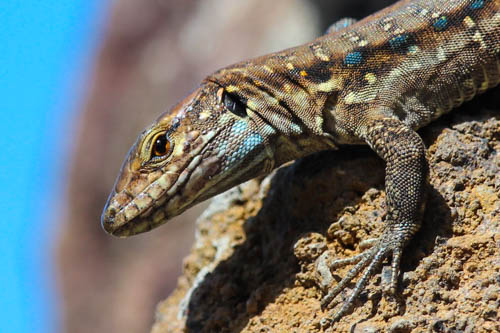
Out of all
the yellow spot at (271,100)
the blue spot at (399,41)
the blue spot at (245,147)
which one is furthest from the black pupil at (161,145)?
the blue spot at (399,41)

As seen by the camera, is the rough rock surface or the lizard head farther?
the lizard head

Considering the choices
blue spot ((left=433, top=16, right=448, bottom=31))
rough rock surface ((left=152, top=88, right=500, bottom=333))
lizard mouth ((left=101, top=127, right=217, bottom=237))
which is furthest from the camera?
lizard mouth ((left=101, top=127, right=217, bottom=237))

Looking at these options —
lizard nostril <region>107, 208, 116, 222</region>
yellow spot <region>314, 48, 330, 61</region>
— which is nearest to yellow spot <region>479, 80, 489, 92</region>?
yellow spot <region>314, 48, 330, 61</region>

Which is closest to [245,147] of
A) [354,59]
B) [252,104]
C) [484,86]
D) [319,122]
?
[252,104]

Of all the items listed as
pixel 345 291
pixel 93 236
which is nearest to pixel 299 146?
pixel 345 291

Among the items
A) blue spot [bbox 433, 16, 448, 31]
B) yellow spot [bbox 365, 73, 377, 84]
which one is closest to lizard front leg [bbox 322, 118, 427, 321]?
yellow spot [bbox 365, 73, 377, 84]

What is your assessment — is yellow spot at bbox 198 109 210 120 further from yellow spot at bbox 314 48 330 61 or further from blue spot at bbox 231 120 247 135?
yellow spot at bbox 314 48 330 61

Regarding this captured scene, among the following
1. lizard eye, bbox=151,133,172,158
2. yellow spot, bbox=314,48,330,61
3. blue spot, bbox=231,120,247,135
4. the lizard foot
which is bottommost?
the lizard foot

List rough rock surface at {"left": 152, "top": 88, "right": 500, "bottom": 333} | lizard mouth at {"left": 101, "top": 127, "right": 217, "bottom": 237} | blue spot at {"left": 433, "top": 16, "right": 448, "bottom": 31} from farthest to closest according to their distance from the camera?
lizard mouth at {"left": 101, "top": 127, "right": 217, "bottom": 237} → blue spot at {"left": 433, "top": 16, "right": 448, "bottom": 31} → rough rock surface at {"left": 152, "top": 88, "right": 500, "bottom": 333}

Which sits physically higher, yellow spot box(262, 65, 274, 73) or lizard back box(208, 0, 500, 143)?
yellow spot box(262, 65, 274, 73)
